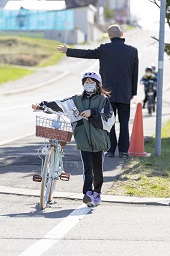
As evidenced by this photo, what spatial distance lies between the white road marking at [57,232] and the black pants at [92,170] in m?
0.26

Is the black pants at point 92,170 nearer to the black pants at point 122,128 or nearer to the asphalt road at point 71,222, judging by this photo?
the asphalt road at point 71,222

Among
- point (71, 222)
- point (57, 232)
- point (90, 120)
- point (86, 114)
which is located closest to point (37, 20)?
point (90, 120)

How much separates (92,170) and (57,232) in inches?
71.4

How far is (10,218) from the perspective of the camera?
880 cm

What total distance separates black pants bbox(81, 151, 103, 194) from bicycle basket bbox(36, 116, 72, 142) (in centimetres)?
44

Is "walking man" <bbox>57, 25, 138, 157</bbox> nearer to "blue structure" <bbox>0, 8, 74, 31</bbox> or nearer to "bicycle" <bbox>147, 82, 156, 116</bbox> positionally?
"bicycle" <bbox>147, 82, 156, 116</bbox>

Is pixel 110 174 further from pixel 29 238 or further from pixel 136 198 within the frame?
pixel 29 238

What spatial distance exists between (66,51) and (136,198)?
2566 mm

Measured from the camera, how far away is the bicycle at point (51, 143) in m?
9.28

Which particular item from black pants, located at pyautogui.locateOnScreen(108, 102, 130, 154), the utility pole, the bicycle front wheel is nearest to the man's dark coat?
black pants, located at pyautogui.locateOnScreen(108, 102, 130, 154)

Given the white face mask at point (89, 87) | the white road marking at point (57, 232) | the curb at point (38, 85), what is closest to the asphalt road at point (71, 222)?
the white road marking at point (57, 232)

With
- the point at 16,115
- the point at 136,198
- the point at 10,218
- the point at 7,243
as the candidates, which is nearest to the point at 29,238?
the point at 7,243

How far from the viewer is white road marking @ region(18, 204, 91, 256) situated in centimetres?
732

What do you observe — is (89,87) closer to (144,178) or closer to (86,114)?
(86,114)
